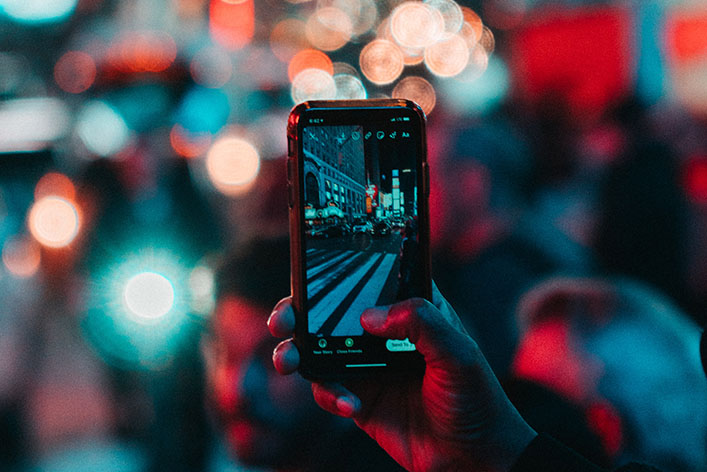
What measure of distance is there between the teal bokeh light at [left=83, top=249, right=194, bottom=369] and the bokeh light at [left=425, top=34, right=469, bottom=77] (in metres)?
6.34

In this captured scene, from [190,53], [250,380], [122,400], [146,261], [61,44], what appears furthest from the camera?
[61,44]

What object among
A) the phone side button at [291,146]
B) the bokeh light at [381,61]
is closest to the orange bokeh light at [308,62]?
the bokeh light at [381,61]

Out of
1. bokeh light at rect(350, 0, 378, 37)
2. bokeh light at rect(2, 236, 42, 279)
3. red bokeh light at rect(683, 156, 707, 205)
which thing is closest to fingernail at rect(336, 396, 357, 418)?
red bokeh light at rect(683, 156, 707, 205)

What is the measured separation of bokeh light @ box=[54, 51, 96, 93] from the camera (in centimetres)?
429

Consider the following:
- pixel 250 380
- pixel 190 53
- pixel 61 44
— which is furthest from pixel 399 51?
Result: pixel 250 380

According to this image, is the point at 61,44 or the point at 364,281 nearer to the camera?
the point at 364,281

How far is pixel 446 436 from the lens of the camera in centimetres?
90

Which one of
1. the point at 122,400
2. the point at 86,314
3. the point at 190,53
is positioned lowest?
the point at 122,400

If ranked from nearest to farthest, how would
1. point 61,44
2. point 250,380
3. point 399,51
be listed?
point 250,380 → point 61,44 → point 399,51

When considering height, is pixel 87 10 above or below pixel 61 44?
above

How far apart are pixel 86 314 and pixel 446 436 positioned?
258 centimetres

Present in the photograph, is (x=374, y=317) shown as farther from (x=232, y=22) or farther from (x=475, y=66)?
(x=475, y=66)

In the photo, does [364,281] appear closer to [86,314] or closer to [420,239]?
[420,239]

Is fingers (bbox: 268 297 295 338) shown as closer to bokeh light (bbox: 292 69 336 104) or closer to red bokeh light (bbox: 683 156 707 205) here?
red bokeh light (bbox: 683 156 707 205)
